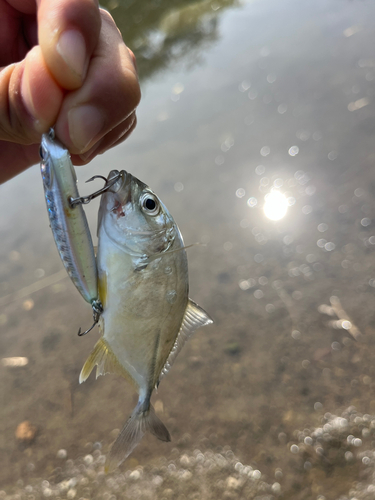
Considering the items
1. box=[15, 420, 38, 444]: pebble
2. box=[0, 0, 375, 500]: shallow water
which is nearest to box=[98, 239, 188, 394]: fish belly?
box=[0, 0, 375, 500]: shallow water

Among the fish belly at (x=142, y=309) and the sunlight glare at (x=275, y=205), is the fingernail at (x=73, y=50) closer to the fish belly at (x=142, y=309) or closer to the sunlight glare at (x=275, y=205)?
the fish belly at (x=142, y=309)

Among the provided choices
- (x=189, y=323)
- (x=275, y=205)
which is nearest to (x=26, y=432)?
(x=189, y=323)

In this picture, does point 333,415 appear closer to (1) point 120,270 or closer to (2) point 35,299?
(1) point 120,270

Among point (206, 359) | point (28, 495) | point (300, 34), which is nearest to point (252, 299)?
point (206, 359)

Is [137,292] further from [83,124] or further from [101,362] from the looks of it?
[83,124]

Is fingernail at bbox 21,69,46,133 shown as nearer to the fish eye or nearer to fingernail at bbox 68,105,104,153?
fingernail at bbox 68,105,104,153

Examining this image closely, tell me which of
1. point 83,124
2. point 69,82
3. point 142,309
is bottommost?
point 142,309

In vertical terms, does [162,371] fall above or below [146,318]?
below
